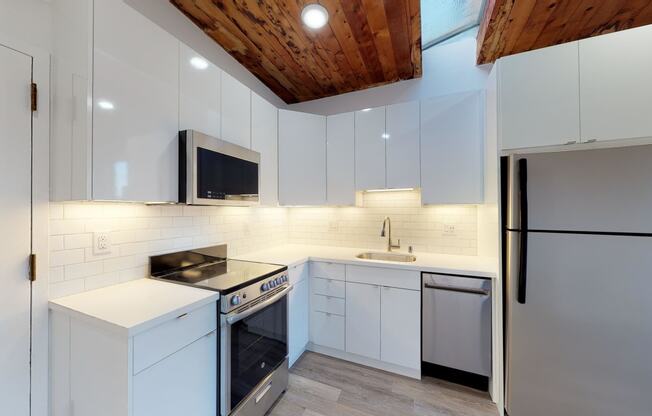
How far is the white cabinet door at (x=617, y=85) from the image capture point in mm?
1480

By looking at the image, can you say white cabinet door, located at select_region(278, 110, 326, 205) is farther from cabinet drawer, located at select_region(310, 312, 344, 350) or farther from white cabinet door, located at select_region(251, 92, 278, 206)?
cabinet drawer, located at select_region(310, 312, 344, 350)

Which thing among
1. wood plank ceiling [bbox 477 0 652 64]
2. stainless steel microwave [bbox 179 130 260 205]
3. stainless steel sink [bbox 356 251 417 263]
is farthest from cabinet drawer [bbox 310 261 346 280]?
wood plank ceiling [bbox 477 0 652 64]

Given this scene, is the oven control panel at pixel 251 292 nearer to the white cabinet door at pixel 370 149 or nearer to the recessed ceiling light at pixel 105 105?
the recessed ceiling light at pixel 105 105

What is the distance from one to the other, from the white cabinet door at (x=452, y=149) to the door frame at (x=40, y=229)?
8.25 feet

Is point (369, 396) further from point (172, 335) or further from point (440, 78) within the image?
point (440, 78)

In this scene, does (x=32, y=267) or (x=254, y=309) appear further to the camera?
(x=254, y=309)

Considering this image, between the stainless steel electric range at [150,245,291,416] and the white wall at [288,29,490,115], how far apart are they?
2.14 metres

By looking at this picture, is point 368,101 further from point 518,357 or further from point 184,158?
point 518,357

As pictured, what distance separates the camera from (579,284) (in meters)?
1.53

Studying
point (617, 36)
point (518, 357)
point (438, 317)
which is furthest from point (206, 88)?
point (518, 357)

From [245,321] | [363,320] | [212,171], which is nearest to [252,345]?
[245,321]

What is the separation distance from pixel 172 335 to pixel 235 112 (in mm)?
1532

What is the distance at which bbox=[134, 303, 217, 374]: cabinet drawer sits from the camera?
3.41 feet

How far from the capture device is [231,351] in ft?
4.63
